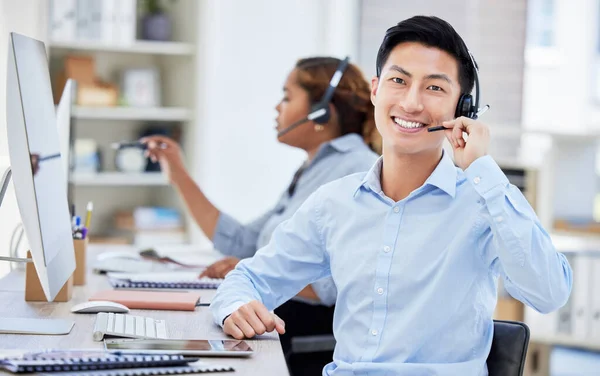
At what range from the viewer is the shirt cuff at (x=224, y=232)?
102 inches

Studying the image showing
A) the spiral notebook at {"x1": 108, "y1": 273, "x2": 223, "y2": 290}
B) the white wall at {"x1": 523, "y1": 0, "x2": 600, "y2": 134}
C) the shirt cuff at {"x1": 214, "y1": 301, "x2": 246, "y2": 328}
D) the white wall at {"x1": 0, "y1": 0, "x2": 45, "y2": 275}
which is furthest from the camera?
the white wall at {"x1": 523, "y1": 0, "x2": 600, "y2": 134}

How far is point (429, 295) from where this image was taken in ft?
4.58

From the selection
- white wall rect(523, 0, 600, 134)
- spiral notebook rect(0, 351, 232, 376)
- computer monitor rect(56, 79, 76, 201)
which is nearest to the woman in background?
computer monitor rect(56, 79, 76, 201)

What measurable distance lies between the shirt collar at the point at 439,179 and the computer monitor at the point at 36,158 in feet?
1.73

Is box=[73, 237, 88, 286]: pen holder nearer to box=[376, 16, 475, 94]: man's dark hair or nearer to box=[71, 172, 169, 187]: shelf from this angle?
box=[376, 16, 475, 94]: man's dark hair

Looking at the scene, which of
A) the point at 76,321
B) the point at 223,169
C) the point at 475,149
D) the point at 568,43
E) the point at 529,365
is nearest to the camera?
the point at 475,149

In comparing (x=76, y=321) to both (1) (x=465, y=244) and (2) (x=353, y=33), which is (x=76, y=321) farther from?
(2) (x=353, y=33)

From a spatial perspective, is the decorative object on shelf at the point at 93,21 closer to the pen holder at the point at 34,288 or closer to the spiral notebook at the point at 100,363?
the pen holder at the point at 34,288

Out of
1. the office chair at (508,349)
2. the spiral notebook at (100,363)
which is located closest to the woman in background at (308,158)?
the office chair at (508,349)

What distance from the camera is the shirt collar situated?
1.44m

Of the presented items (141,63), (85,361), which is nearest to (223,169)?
(141,63)

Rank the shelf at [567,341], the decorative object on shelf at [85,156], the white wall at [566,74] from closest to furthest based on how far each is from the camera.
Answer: the shelf at [567,341]
the decorative object on shelf at [85,156]
the white wall at [566,74]

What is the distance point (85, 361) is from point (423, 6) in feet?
11.1

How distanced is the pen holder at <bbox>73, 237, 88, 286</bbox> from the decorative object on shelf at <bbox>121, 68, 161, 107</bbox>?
7.10ft
